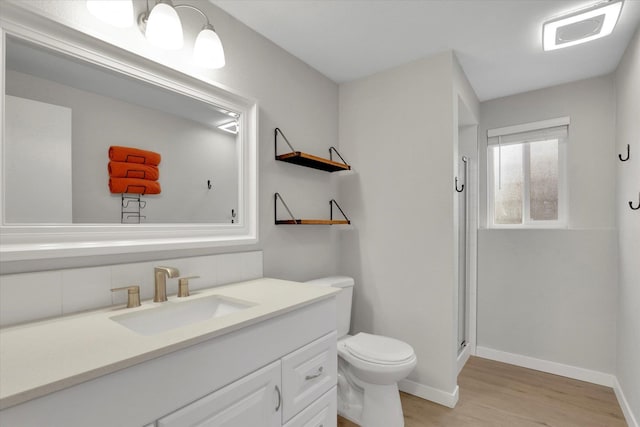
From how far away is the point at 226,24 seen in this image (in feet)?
5.55

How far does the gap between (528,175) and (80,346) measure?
3238mm

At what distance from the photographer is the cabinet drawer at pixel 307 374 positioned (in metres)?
1.20

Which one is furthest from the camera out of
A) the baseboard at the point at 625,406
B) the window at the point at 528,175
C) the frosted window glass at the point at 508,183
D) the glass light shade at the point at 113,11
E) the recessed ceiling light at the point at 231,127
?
the frosted window glass at the point at 508,183

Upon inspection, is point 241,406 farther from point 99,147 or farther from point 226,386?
point 99,147

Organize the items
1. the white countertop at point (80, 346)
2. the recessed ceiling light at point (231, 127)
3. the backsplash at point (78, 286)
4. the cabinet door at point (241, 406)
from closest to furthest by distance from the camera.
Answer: the white countertop at point (80, 346)
the cabinet door at point (241, 406)
the backsplash at point (78, 286)
the recessed ceiling light at point (231, 127)

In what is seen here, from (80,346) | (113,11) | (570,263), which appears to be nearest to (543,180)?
(570,263)

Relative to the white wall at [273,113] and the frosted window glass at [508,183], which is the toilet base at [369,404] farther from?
the frosted window glass at [508,183]

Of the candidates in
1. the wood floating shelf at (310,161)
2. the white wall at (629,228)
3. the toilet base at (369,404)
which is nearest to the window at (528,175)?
the white wall at (629,228)

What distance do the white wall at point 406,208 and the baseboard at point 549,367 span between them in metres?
0.94

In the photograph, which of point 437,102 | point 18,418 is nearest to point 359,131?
point 437,102

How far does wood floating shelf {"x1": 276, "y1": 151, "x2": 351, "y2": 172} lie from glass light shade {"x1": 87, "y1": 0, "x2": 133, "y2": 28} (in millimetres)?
986

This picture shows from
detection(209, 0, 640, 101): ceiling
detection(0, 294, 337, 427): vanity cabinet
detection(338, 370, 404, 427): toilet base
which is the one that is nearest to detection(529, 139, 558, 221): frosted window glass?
detection(209, 0, 640, 101): ceiling

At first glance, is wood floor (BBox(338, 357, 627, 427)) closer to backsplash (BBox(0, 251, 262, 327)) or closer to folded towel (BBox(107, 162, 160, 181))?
backsplash (BBox(0, 251, 262, 327))

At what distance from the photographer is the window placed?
262 cm
